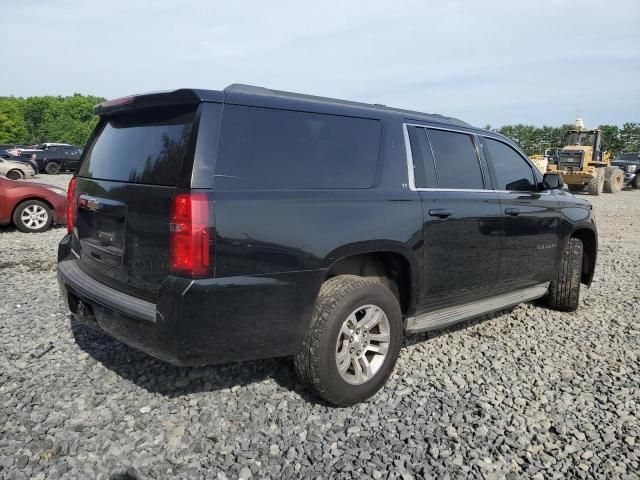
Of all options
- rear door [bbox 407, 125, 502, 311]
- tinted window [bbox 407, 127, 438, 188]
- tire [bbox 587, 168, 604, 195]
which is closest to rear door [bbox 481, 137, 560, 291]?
rear door [bbox 407, 125, 502, 311]

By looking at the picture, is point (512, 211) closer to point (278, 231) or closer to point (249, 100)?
point (278, 231)

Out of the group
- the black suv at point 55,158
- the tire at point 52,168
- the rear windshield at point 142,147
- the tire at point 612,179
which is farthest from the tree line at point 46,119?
the rear windshield at point 142,147

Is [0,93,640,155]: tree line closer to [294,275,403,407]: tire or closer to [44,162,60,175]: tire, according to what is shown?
[44,162,60,175]: tire

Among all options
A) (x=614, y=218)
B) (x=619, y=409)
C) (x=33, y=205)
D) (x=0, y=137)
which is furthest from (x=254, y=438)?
(x=0, y=137)

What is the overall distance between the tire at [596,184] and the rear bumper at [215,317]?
2018 cm

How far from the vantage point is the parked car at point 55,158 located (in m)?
27.1

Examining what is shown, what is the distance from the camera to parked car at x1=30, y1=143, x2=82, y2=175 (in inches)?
1067

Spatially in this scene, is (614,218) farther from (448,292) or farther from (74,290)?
(74,290)

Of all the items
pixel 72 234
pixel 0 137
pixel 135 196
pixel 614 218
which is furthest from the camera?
pixel 0 137

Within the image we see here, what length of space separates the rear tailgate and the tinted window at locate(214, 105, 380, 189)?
22 cm

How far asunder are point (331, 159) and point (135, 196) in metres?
1.13

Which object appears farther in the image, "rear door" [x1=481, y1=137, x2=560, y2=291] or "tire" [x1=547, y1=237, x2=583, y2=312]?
"tire" [x1=547, y1=237, x2=583, y2=312]

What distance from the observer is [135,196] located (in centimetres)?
277

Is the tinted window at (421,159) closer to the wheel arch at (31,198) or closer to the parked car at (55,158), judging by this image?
the wheel arch at (31,198)
